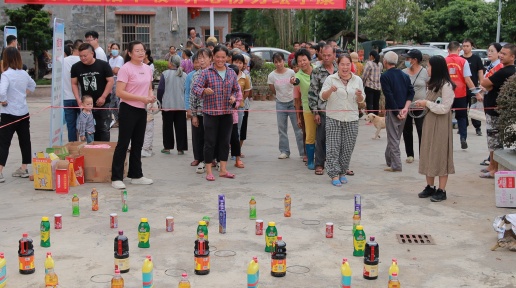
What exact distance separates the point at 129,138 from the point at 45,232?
9.23 feet

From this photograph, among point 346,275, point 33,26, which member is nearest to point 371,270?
point 346,275

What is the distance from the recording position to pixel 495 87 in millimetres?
9594

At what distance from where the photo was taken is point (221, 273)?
5852mm

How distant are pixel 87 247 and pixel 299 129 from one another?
5253 millimetres

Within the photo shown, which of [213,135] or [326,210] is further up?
[213,135]

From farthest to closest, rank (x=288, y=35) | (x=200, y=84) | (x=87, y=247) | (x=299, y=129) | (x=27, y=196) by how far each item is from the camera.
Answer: (x=288, y=35)
(x=299, y=129)
(x=200, y=84)
(x=27, y=196)
(x=87, y=247)

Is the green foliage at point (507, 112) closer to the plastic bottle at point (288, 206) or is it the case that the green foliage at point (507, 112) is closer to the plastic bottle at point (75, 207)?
the plastic bottle at point (288, 206)

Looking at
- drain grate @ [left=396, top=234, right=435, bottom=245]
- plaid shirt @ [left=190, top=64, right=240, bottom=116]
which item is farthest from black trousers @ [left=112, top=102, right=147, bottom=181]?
drain grate @ [left=396, top=234, right=435, bottom=245]

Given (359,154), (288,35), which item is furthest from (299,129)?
(288,35)

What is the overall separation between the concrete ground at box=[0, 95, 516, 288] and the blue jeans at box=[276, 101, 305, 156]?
10.9 inches

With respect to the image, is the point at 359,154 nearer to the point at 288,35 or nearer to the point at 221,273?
the point at 221,273

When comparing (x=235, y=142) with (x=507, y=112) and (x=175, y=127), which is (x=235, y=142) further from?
(x=507, y=112)

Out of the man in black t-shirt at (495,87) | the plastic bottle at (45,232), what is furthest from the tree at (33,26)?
the plastic bottle at (45,232)

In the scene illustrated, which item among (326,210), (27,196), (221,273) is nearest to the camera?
(221,273)
